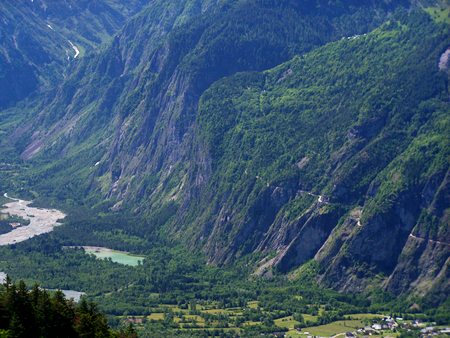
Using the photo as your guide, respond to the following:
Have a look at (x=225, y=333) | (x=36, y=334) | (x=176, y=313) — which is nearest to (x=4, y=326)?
(x=36, y=334)

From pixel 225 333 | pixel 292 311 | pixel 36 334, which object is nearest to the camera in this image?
pixel 36 334

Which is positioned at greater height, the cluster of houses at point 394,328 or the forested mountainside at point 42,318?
the forested mountainside at point 42,318

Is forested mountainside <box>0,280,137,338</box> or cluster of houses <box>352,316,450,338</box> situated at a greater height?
forested mountainside <box>0,280,137,338</box>

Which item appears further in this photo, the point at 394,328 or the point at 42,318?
the point at 394,328

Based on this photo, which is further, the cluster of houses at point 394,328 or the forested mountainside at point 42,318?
the cluster of houses at point 394,328

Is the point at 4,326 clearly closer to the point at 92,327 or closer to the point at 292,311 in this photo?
the point at 92,327

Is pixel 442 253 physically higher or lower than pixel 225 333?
higher

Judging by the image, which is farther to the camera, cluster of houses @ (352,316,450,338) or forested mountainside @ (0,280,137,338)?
cluster of houses @ (352,316,450,338)

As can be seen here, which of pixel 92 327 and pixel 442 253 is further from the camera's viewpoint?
pixel 442 253

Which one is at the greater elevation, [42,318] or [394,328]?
[42,318]

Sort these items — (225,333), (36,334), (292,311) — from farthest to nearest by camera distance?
(292,311) < (225,333) < (36,334)
